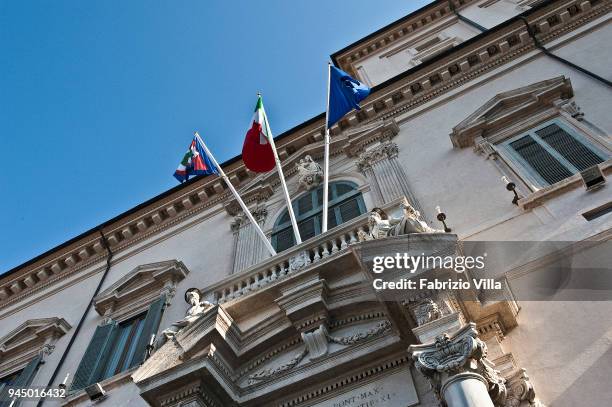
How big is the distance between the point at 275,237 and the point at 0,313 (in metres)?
8.96

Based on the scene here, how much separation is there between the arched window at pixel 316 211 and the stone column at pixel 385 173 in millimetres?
418

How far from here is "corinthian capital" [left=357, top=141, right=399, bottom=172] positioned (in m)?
12.3

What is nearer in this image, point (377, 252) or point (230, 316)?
point (377, 252)

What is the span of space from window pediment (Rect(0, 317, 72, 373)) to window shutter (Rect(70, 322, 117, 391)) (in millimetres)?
1434

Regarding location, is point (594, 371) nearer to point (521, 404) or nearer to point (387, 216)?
point (521, 404)

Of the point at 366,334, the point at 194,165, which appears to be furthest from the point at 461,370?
the point at 194,165

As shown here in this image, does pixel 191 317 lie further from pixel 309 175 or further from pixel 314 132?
pixel 314 132

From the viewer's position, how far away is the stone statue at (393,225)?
294 inches

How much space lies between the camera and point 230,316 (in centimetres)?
840

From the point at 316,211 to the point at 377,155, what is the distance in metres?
1.86

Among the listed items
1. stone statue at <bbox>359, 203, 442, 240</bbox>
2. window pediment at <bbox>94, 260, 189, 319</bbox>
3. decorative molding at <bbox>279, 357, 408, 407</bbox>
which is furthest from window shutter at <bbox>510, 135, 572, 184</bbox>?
window pediment at <bbox>94, 260, 189, 319</bbox>

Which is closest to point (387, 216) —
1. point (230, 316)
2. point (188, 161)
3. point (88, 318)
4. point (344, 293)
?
point (344, 293)

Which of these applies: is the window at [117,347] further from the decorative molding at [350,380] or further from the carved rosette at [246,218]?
the decorative molding at [350,380]

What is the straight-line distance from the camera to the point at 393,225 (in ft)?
25.6
